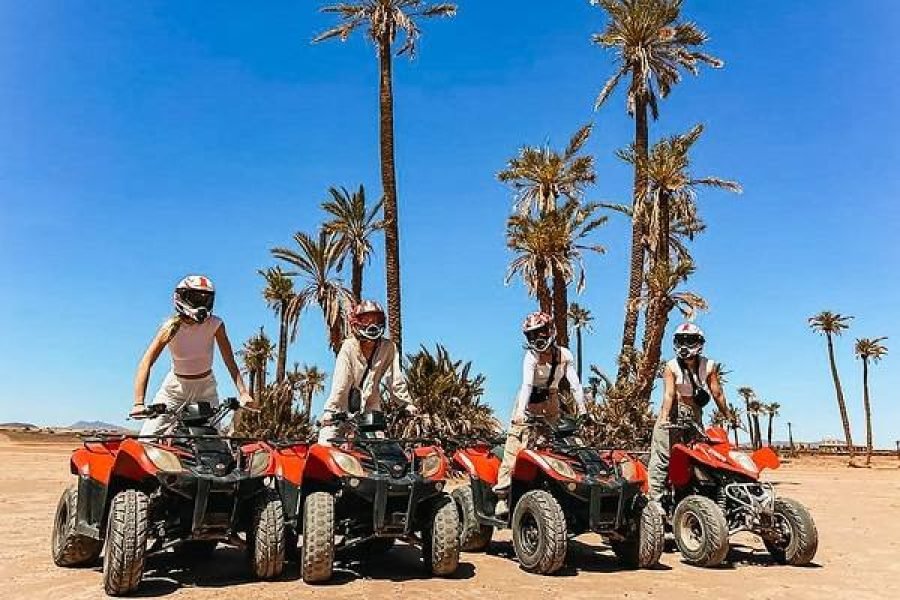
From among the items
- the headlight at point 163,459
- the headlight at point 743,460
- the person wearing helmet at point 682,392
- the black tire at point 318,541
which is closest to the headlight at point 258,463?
the black tire at point 318,541

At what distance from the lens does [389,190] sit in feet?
84.2

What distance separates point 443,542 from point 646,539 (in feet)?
6.48

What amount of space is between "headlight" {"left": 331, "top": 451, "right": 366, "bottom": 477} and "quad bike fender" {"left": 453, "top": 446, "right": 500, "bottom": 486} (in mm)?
1934

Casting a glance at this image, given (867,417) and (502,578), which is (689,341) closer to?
(502,578)

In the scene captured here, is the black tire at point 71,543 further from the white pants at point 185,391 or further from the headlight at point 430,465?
the headlight at point 430,465

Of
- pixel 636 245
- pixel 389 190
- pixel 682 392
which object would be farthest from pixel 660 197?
pixel 682 392

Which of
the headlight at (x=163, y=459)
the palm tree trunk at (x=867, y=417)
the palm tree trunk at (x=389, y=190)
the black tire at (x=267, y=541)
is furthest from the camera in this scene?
the palm tree trunk at (x=867, y=417)

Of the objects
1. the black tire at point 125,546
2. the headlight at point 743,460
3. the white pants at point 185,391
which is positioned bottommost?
the black tire at point 125,546

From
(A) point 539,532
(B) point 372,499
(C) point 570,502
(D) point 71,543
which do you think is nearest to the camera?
(B) point 372,499

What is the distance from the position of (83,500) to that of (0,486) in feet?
38.4

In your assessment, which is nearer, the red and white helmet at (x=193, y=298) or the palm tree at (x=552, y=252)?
the red and white helmet at (x=193, y=298)

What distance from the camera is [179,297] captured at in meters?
7.02

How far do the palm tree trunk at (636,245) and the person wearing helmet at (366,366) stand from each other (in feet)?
68.3

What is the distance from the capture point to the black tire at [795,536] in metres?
7.54
